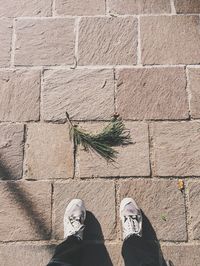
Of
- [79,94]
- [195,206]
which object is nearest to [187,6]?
[79,94]

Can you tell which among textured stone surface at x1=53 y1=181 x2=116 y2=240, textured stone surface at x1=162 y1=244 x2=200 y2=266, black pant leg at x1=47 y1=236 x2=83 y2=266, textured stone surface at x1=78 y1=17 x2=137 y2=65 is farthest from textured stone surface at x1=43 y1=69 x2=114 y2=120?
textured stone surface at x1=162 y1=244 x2=200 y2=266

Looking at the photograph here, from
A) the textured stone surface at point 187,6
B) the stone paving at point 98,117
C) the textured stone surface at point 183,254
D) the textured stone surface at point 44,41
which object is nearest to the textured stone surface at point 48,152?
the stone paving at point 98,117

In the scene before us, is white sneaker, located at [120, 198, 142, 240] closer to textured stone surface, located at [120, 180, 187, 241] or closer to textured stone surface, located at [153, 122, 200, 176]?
textured stone surface, located at [120, 180, 187, 241]

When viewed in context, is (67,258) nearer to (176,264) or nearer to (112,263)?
(112,263)

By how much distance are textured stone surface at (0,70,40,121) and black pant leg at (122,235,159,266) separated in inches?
42.6

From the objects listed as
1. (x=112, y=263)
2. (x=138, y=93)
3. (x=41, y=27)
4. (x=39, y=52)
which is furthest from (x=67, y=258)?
(x=41, y=27)

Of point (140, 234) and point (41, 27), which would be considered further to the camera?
point (41, 27)

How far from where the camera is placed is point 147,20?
3367mm

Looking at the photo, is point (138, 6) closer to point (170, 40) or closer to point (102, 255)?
point (170, 40)

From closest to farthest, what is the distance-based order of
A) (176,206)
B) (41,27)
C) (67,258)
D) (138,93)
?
(67,258)
(176,206)
(138,93)
(41,27)

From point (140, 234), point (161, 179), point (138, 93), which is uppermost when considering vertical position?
point (138, 93)

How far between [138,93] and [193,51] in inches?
21.2

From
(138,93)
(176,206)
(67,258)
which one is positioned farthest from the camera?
(138,93)

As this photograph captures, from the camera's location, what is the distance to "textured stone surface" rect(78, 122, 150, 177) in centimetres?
297
